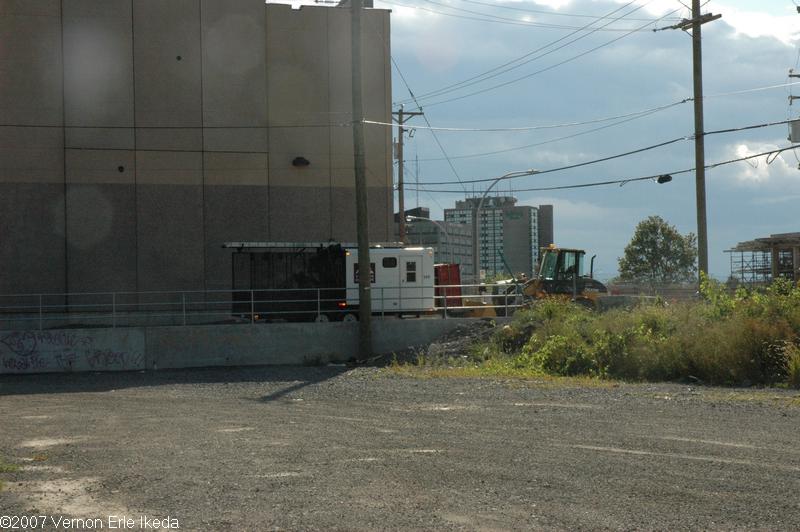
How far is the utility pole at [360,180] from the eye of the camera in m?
26.3

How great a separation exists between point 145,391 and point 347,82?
20.9 m

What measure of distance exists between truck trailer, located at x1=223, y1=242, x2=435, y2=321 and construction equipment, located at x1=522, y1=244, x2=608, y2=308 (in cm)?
A: 450

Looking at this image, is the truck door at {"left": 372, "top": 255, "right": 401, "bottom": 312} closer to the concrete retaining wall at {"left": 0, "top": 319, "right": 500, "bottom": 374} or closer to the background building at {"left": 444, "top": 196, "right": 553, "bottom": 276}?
the concrete retaining wall at {"left": 0, "top": 319, "right": 500, "bottom": 374}

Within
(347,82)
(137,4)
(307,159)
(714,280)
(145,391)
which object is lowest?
(145,391)

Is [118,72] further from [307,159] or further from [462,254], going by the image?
[462,254]

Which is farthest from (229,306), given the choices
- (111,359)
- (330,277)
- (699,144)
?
(699,144)

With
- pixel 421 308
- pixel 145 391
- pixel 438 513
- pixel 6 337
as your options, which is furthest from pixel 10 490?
A: pixel 421 308

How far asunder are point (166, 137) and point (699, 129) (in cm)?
2064

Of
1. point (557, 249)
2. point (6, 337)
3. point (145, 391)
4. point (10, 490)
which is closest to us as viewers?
point (10, 490)

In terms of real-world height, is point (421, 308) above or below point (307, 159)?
below

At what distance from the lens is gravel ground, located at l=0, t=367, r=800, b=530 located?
7.61 metres

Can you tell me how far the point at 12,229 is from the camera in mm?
35219
